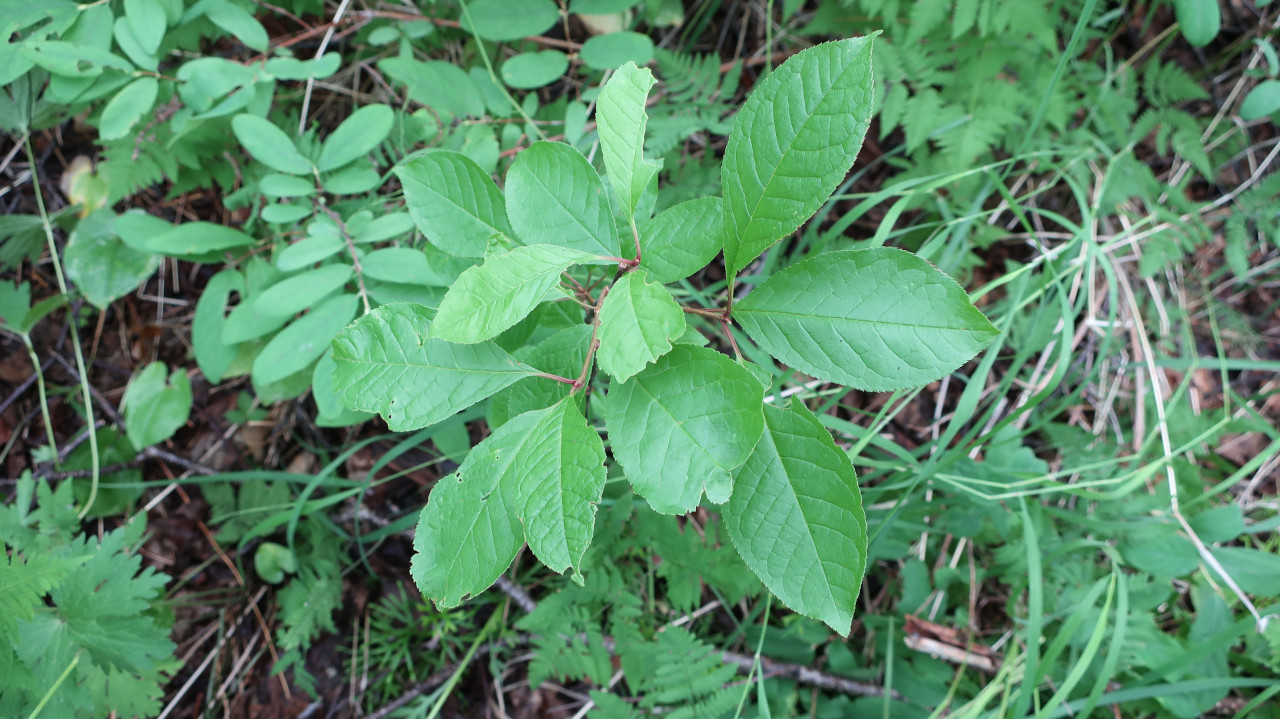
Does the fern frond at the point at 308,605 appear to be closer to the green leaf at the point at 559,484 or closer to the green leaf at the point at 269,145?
the green leaf at the point at 269,145

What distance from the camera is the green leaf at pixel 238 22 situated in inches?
71.3

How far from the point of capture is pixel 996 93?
2.13m

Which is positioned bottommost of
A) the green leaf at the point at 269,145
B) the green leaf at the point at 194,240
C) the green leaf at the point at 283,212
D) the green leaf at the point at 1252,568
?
A: the green leaf at the point at 1252,568

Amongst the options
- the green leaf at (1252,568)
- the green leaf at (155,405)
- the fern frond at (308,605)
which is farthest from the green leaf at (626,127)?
the green leaf at (1252,568)

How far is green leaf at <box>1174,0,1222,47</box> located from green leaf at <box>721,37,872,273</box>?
1784mm

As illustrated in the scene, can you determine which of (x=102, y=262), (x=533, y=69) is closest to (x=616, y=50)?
(x=533, y=69)

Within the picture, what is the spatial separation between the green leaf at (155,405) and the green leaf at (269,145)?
3.10 feet

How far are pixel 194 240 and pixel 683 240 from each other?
1.61m

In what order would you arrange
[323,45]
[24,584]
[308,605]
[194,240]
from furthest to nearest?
[308,605] → [323,45] → [194,240] → [24,584]

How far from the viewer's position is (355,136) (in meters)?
1.79

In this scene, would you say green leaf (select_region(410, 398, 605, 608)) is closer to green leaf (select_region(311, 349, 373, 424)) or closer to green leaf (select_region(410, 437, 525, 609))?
green leaf (select_region(410, 437, 525, 609))

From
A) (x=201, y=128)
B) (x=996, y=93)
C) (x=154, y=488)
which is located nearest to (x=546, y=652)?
(x=154, y=488)

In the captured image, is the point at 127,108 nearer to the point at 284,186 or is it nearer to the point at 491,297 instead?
the point at 284,186

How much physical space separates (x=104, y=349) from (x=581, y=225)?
239cm
